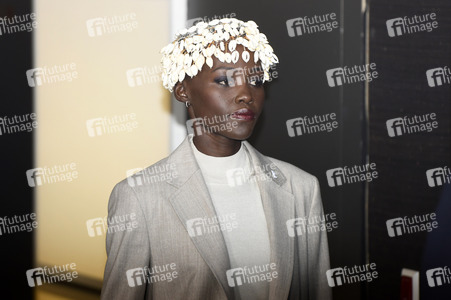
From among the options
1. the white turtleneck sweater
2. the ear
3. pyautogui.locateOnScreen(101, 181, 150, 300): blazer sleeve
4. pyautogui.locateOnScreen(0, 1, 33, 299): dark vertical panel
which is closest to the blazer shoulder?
the white turtleneck sweater

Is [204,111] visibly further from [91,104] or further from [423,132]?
[423,132]

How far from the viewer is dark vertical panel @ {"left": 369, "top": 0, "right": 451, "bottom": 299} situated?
227cm

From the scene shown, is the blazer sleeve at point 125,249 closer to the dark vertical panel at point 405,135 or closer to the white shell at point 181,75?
the white shell at point 181,75

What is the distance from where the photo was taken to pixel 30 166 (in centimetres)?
259

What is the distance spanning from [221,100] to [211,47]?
0.18 meters

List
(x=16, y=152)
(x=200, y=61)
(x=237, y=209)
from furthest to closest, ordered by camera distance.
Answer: (x=16, y=152) → (x=237, y=209) → (x=200, y=61)

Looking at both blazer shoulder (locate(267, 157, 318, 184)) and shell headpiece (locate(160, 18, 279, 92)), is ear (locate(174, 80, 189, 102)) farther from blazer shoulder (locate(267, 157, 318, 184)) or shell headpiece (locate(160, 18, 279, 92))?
blazer shoulder (locate(267, 157, 318, 184))

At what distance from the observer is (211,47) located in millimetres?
2248

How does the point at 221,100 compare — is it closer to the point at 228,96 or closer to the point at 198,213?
the point at 228,96

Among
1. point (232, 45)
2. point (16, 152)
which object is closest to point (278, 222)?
point (232, 45)

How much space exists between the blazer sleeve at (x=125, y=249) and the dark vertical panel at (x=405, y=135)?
804mm

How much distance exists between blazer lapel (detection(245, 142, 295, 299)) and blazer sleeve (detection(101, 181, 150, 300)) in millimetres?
427

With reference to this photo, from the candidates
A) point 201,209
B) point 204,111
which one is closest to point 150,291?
point 201,209

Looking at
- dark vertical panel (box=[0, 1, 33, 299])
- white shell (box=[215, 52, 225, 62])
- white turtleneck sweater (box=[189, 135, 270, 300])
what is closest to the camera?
white shell (box=[215, 52, 225, 62])
